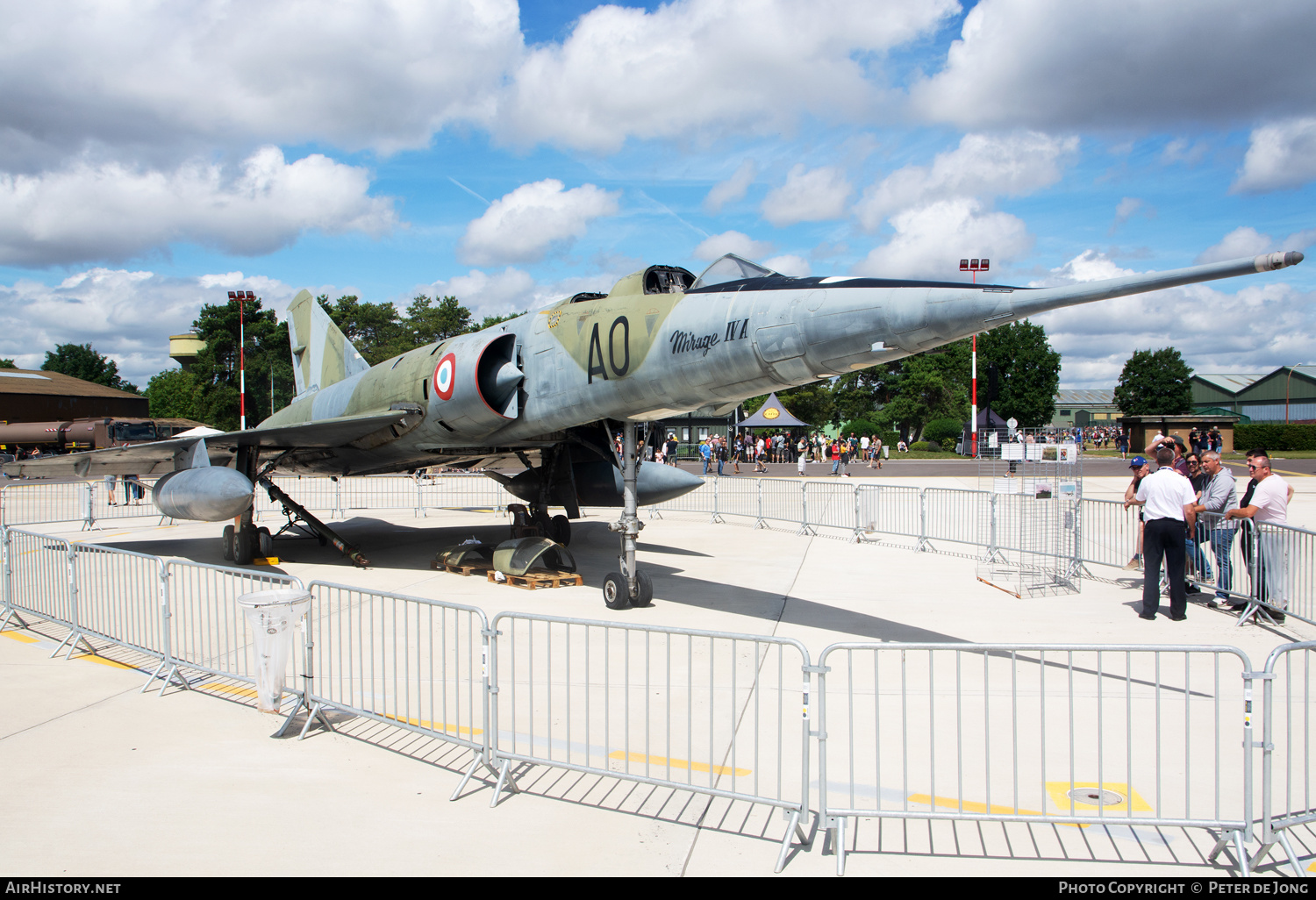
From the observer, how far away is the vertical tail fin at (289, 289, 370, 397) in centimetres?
1377

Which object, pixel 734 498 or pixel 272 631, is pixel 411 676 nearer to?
pixel 272 631

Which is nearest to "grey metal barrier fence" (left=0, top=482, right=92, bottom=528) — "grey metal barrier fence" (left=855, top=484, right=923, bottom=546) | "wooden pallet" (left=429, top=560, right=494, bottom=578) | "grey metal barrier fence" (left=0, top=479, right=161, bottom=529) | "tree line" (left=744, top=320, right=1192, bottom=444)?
"grey metal barrier fence" (left=0, top=479, right=161, bottom=529)

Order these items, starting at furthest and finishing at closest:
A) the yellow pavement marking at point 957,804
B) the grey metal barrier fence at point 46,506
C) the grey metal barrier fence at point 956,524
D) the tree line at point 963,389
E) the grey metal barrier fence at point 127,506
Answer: the tree line at point 963,389 → the grey metal barrier fence at point 127,506 → the grey metal barrier fence at point 46,506 → the grey metal barrier fence at point 956,524 → the yellow pavement marking at point 957,804

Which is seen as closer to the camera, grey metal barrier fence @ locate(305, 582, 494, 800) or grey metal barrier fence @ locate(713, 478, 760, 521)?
grey metal barrier fence @ locate(305, 582, 494, 800)

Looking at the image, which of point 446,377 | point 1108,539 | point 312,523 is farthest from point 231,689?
point 1108,539

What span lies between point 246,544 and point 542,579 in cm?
494

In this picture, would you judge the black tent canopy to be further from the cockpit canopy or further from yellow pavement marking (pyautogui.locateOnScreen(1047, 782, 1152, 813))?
yellow pavement marking (pyautogui.locateOnScreen(1047, 782, 1152, 813))

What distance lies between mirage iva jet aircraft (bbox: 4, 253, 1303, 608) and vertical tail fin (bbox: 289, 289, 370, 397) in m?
0.05

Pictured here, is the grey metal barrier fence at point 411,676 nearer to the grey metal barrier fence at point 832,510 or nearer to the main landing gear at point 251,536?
the main landing gear at point 251,536

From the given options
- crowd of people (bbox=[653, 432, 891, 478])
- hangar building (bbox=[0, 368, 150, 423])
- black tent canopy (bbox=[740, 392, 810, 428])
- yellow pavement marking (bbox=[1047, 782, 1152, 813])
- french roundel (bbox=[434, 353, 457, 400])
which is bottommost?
yellow pavement marking (bbox=[1047, 782, 1152, 813])

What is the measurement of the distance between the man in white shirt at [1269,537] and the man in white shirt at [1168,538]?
527 millimetres

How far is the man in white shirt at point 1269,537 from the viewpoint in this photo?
7.25 metres

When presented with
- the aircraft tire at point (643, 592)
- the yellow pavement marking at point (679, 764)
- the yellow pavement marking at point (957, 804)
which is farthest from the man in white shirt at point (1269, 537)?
the yellow pavement marking at point (679, 764)

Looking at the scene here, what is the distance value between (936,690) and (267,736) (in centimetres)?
429
